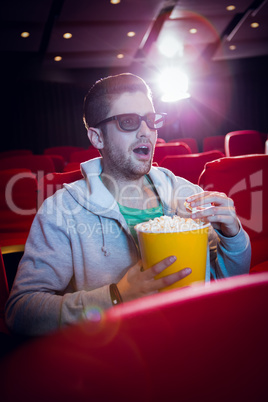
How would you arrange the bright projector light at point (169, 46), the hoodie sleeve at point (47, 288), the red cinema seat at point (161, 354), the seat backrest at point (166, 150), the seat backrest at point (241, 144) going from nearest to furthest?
the red cinema seat at point (161, 354) → the hoodie sleeve at point (47, 288) → the seat backrest at point (166, 150) → the seat backrest at point (241, 144) → the bright projector light at point (169, 46)

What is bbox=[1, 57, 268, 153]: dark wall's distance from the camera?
37.0ft

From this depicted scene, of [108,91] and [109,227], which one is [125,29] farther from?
[109,227]

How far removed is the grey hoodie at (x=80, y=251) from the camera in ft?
3.84

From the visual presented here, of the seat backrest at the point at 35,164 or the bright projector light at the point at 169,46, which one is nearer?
the seat backrest at the point at 35,164

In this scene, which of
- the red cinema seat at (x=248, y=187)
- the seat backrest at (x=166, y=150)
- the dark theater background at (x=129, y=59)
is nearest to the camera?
the red cinema seat at (x=248, y=187)

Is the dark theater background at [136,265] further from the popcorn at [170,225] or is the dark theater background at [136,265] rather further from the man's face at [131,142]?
the man's face at [131,142]

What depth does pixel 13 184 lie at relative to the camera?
2.42 metres

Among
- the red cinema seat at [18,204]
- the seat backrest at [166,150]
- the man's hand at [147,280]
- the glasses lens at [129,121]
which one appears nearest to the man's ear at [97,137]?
the glasses lens at [129,121]

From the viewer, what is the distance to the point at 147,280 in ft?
3.10

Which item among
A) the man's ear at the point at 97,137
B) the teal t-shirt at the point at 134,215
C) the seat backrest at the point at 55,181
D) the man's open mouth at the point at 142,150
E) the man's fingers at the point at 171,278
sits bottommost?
the man's fingers at the point at 171,278

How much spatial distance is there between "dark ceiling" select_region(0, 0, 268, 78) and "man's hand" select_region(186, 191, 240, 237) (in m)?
6.60

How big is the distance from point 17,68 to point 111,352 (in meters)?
11.8

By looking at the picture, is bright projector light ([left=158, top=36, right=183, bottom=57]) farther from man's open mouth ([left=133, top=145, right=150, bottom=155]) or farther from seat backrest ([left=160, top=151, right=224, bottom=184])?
man's open mouth ([left=133, top=145, right=150, bottom=155])

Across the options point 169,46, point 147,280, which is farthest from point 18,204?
point 169,46
